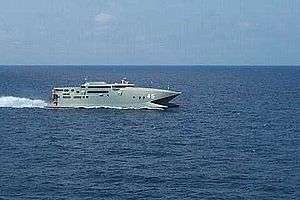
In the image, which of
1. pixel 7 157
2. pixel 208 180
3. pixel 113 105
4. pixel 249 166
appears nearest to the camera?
pixel 208 180

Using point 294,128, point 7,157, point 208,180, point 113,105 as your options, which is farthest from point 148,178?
point 113,105

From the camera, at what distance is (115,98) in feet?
514

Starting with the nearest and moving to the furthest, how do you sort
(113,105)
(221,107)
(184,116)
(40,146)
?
1. (40,146)
2. (184,116)
3. (113,105)
4. (221,107)

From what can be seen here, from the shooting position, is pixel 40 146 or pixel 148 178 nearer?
pixel 148 178

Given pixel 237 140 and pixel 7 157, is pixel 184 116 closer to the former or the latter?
pixel 237 140

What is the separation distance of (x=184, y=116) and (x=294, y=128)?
3490cm

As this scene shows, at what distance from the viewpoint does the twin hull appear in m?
155

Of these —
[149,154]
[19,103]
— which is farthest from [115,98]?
[149,154]

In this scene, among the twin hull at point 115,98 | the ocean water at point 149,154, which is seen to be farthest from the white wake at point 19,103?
the twin hull at point 115,98

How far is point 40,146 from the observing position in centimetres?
9981

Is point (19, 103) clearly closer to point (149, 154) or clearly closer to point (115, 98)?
point (115, 98)

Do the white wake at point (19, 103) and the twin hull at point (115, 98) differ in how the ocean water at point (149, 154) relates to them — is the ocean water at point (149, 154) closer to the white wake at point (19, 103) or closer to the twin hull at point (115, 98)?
the twin hull at point (115, 98)

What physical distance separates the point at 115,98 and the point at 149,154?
6434 cm

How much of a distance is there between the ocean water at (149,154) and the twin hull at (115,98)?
3.49m
